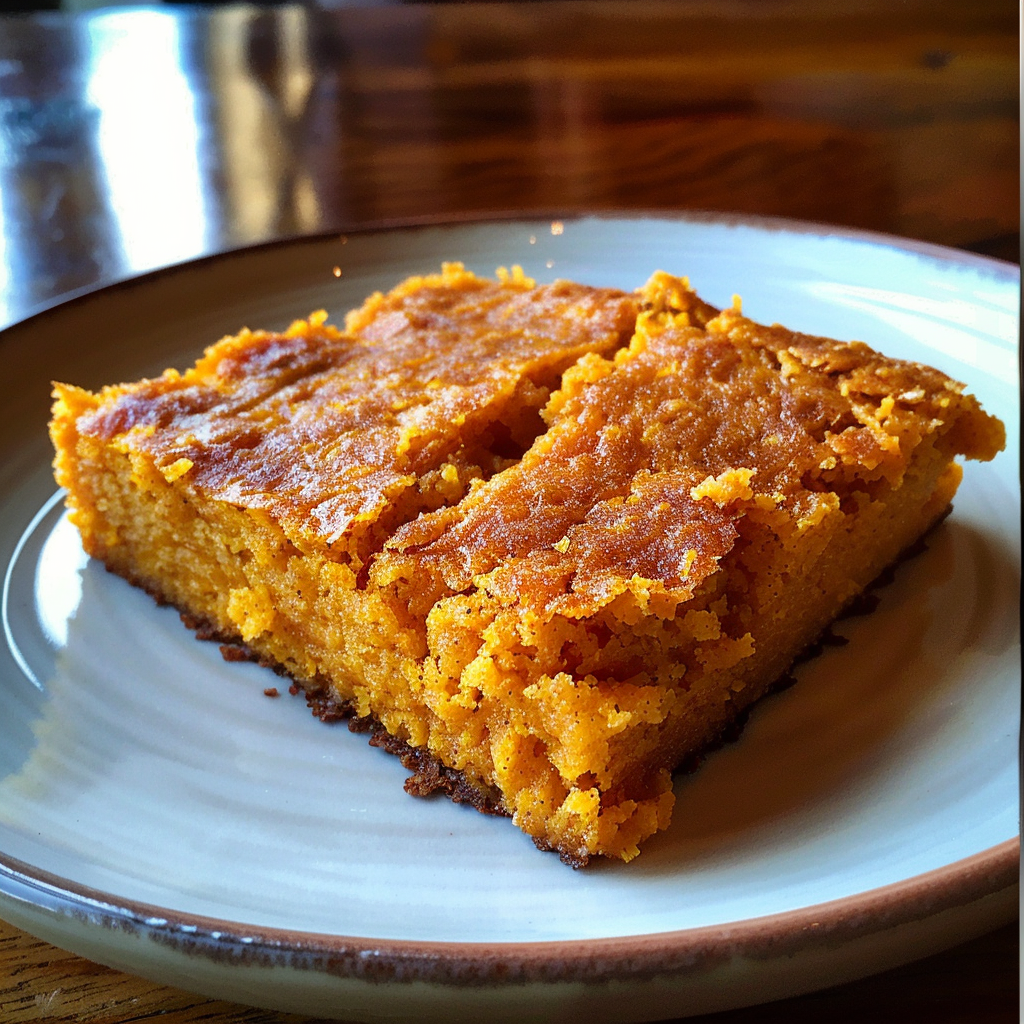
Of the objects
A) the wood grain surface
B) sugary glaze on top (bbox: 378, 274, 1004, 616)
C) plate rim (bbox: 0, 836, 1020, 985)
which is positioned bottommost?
the wood grain surface

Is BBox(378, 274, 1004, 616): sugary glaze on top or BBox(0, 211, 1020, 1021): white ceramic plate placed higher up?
BBox(378, 274, 1004, 616): sugary glaze on top

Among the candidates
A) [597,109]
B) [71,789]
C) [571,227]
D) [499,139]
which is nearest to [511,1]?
[597,109]

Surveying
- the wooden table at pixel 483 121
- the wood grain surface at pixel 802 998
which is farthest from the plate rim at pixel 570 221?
the wood grain surface at pixel 802 998

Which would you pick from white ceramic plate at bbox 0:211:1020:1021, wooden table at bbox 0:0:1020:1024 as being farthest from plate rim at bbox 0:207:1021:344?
white ceramic plate at bbox 0:211:1020:1021

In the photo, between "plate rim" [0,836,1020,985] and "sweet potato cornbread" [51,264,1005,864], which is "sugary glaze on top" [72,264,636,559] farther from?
"plate rim" [0,836,1020,985]

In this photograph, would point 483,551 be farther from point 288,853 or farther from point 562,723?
point 288,853

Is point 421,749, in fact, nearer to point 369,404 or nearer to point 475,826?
point 475,826
